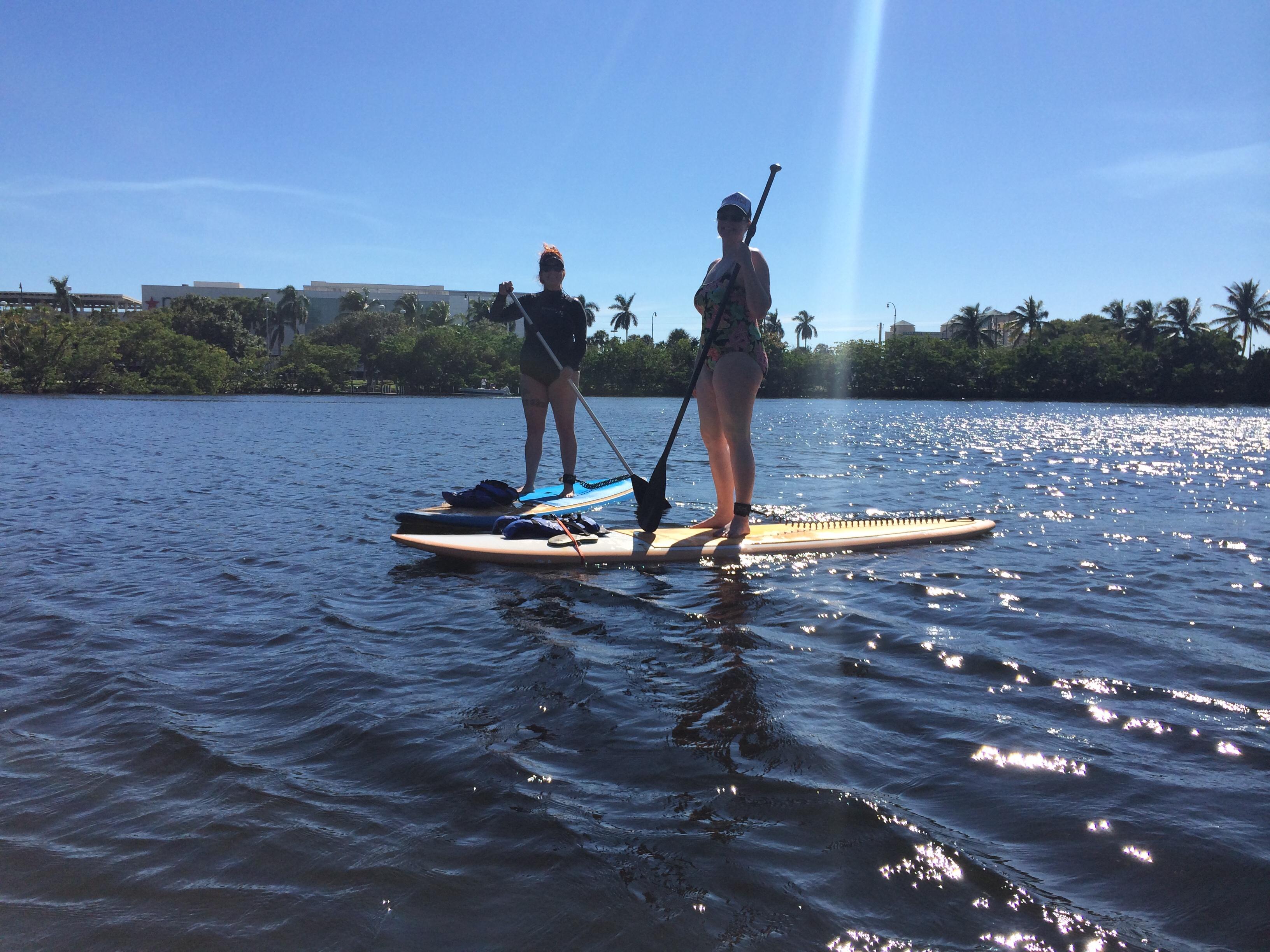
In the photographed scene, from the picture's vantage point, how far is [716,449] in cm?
688

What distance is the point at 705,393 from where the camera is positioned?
269 inches

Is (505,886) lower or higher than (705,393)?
lower

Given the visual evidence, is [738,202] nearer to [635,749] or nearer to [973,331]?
[635,749]

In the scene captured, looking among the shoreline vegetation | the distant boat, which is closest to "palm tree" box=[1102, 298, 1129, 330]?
the shoreline vegetation

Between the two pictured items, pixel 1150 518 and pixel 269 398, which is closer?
pixel 1150 518

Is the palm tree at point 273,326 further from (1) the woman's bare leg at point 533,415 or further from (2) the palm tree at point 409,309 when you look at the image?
(1) the woman's bare leg at point 533,415

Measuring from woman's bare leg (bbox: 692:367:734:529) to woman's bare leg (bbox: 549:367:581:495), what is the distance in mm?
1391

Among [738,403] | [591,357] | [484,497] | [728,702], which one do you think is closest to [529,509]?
[484,497]

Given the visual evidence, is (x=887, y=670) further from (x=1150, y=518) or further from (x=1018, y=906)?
(x=1150, y=518)

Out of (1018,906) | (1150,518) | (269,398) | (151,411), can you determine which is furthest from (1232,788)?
(269,398)

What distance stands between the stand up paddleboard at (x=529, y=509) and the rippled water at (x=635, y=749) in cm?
44

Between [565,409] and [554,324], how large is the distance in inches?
32.6

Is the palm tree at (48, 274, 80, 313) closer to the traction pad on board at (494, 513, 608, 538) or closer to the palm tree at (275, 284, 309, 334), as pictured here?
the palm tree at (275, 284, 309, 334)

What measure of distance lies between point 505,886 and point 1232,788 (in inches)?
96.3
